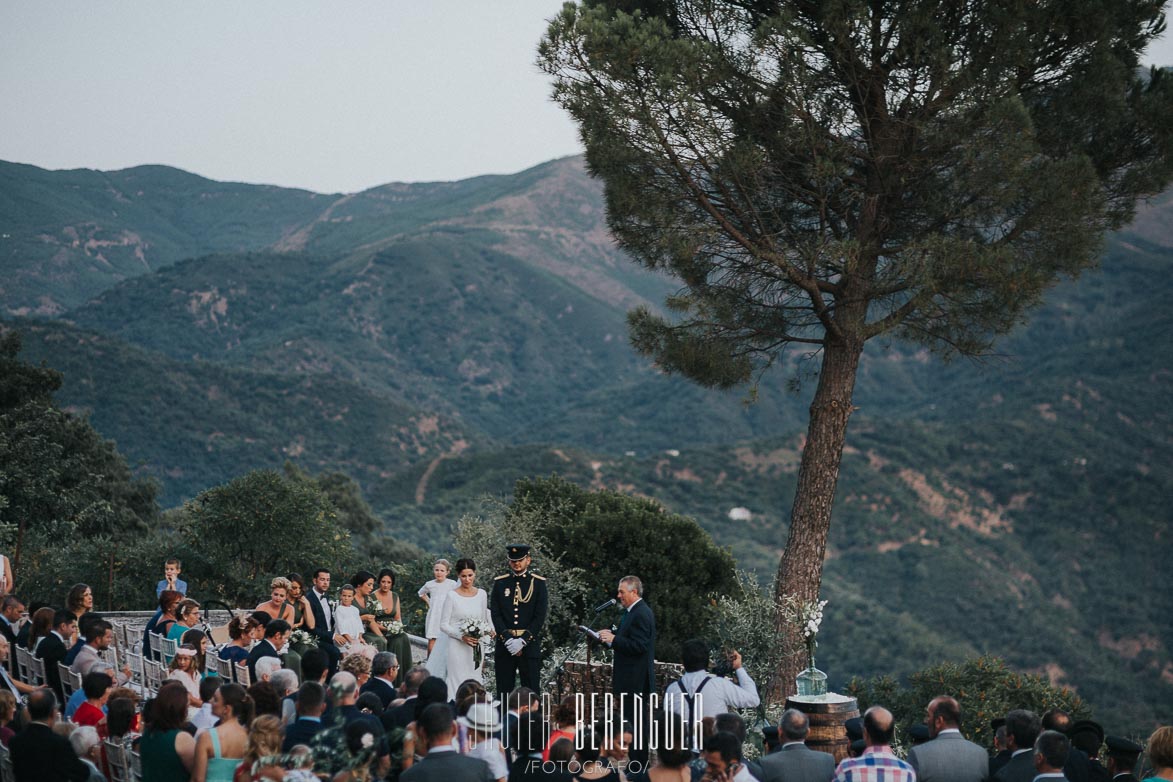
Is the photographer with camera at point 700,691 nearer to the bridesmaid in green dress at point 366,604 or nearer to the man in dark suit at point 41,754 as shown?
the man in dark suit at point 41,754

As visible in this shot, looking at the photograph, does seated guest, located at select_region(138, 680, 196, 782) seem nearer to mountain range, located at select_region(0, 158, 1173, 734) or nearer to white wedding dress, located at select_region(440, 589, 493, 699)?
white wedding dress, located at select_region(440, 589, 493, 699)

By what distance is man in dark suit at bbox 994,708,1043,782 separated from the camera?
5781mm

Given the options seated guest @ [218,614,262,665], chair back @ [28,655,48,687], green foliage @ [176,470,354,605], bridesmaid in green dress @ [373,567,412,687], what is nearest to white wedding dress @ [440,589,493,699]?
bridesmaid in green dress @ [373,567,412,687]

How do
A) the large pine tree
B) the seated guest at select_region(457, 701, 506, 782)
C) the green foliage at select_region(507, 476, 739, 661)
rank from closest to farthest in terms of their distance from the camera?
the seated guest at select_region(457, 701, 506, 782) → the large pine tree → the green foliage at select_region(507, 476, 739, 661)

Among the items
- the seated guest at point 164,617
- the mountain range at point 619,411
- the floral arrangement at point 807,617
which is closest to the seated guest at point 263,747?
the seated guest at point 164,617

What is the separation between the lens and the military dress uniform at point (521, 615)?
9.40 m

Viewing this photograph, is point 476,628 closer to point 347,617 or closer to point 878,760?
point 347,617

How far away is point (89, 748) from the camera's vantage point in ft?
19.3

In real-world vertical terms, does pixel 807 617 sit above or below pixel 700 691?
below

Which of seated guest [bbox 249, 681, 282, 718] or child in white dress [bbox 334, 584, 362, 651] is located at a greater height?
seated guest [bbox 249, 681, 282, 718]

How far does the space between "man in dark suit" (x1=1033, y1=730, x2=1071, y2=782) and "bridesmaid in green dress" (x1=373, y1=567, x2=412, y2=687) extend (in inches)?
247

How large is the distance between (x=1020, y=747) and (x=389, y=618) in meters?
6.40

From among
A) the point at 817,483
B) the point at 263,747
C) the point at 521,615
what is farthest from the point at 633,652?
the point at 817,483

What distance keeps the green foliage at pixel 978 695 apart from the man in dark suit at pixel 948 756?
26.0 ft
